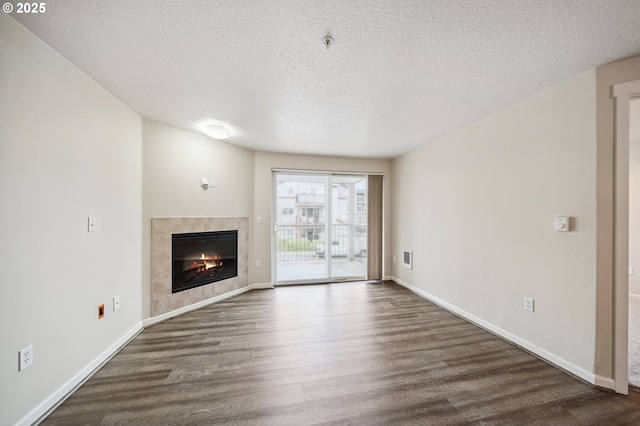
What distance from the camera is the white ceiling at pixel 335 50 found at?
4.44 ft

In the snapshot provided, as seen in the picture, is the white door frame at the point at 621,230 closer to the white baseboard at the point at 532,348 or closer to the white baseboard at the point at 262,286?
the white baseboard at the point at 532,348

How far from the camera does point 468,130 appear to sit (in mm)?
3135

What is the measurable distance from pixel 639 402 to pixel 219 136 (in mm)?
4655

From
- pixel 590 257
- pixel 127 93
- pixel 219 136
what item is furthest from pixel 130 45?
pixel 590 257

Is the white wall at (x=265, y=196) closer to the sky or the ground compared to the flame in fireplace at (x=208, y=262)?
closer to the sky

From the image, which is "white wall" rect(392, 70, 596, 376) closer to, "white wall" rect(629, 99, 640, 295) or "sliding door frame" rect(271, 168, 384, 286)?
"sliding door frame" rect(271, 168, 384, 286)

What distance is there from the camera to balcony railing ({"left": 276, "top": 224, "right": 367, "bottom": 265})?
502 centimetres

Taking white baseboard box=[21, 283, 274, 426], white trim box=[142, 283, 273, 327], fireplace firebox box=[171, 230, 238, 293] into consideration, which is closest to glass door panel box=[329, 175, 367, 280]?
white trim box=[142, 283, 273, 327]

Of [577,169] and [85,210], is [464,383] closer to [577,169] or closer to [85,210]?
[577,169]

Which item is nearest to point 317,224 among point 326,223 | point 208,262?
point 326,223

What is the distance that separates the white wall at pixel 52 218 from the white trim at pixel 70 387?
0.06 ft

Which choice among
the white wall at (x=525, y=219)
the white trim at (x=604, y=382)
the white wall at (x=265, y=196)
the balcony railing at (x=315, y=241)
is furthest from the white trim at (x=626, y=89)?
the balcony railing at (x=315, y=241)

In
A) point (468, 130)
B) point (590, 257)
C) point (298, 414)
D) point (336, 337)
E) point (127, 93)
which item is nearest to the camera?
point (298, 414)
